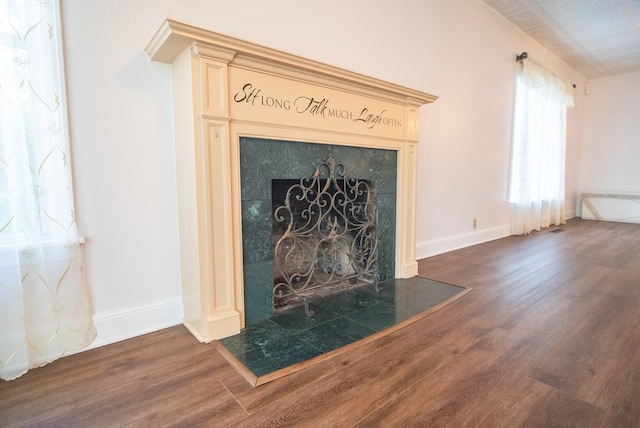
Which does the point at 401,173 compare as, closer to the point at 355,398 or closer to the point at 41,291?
the point at 355,398

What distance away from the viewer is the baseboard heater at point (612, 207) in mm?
6031

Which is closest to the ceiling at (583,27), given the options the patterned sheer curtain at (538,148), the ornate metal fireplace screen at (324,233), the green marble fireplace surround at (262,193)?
the patterned sheer curtain at (538,148)

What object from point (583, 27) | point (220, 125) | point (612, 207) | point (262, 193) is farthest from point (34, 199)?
point (612, 207)

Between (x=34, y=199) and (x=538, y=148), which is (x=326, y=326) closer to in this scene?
(x=34, y=199)

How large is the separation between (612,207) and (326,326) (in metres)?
7.42

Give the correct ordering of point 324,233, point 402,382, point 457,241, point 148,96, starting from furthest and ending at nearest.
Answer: point 457,241, point 324,233, point 148,96, point 402,382

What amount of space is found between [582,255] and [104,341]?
4.50 m

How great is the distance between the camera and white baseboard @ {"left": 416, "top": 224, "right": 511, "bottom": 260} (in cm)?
335

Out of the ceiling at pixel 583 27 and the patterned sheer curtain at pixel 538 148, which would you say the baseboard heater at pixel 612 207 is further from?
the ceiling at pixel 583 27

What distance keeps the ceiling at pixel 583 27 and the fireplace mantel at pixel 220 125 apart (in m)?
3.27

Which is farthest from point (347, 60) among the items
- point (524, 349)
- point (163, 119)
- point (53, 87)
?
point (524, 349)

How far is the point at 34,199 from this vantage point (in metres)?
1.38

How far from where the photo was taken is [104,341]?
1633 millimetres

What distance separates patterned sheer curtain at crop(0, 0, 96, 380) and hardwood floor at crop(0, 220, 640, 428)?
0.19 metres
